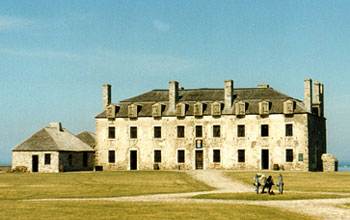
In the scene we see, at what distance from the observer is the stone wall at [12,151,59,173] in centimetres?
5819

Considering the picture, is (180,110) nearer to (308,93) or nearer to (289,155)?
(289,155)

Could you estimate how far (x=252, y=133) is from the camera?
193ft

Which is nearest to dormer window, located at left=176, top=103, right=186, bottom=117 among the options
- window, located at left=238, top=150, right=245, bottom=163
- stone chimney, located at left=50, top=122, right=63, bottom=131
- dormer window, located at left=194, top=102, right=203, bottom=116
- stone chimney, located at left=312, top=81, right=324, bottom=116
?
dormer window, located at left=194, top=102, right=203, bottom=116

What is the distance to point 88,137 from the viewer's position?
70.8m

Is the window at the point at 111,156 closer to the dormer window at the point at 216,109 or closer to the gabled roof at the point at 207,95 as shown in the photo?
the gabled roof at the point at 207,95

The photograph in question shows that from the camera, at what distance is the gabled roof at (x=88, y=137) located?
7000 cm

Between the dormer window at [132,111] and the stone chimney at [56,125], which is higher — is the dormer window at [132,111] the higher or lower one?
the higher one

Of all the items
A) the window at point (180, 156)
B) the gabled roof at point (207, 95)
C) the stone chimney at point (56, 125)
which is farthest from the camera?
the stone chimney at point (56, 125)

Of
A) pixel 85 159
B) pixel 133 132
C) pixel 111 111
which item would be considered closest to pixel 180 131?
pixel 133 132

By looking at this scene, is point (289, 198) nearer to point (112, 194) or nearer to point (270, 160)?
point (112, 194)

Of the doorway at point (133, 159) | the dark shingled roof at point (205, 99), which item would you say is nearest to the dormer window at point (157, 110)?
the dark shingled roof at point (205, 99)

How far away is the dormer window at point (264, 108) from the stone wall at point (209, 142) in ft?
2.01

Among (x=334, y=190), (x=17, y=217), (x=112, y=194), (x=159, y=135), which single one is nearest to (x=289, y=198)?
(x=334, y=190)

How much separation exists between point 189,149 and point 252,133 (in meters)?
7.19
